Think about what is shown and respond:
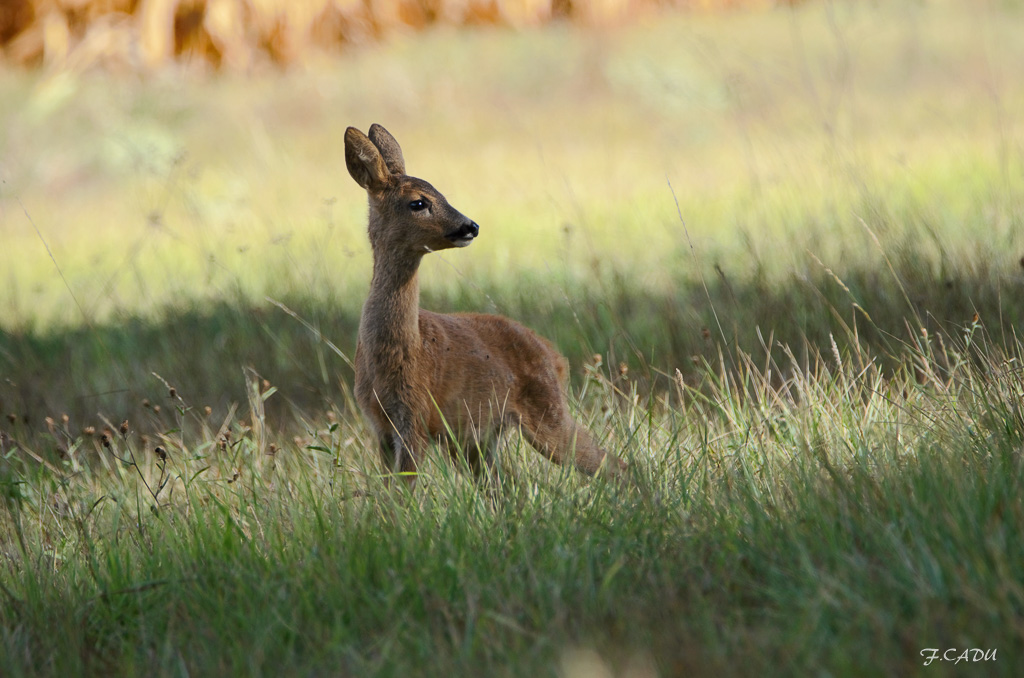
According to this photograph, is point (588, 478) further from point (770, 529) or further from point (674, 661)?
point (674, 661)

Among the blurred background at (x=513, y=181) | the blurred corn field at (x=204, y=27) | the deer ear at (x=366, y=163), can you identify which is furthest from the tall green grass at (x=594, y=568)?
the blurred corn field at (x=204, y=27)

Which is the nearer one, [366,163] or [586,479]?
[586,479]

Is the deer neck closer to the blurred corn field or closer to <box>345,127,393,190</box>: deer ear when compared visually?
<box>345,127,393,190</box>: deer ear

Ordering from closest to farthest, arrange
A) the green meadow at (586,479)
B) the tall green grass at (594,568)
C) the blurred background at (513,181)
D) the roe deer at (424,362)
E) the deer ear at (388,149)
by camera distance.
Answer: the tall green grass at (594,568)
the green meadow at (586,479)
the roe deer at (424,362)
the deer ear at (388,149)
the blurred background at (513,181)

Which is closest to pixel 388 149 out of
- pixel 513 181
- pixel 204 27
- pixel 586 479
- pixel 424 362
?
pixel 424 362

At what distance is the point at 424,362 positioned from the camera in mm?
3324

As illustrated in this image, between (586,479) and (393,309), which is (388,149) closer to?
(393,309)

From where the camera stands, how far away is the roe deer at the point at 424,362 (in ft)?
10.7

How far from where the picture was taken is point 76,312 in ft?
24.0

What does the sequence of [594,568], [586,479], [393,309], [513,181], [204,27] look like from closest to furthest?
[594,568] < [586,479] < [393,309] < [513,181] < [204,27]

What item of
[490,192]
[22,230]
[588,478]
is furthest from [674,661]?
[22,230]

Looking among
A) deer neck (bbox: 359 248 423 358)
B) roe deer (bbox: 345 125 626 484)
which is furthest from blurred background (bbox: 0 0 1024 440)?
deer neck (bbox: 359 248 423 358)

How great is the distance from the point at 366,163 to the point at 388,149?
19 centimetres

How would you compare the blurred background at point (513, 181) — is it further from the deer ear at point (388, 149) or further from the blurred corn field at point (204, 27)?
the deer ear at point (388, 149)
